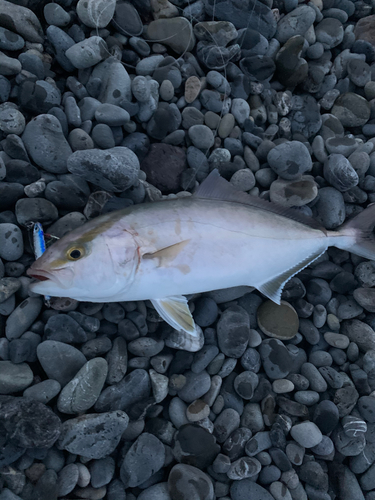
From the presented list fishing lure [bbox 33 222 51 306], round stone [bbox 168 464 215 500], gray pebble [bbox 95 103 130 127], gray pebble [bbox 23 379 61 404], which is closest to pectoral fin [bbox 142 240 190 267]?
fishing lure [bbox 33 222 51 306]

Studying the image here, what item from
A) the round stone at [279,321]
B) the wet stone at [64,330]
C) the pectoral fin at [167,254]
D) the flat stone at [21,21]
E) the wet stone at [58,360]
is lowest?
the wet stone at [58,360]

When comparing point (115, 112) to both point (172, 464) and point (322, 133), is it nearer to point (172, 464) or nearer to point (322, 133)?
point (322, 133)

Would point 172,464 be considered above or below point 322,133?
below

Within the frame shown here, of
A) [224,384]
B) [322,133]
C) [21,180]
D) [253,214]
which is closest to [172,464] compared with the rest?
[224,384]

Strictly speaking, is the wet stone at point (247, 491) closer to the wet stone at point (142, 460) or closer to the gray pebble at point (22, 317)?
the wet stone at point (142, 460)

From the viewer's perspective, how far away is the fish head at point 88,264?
2057 millimetres

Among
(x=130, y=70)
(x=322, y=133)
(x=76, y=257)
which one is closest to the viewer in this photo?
(x=76, y=257)

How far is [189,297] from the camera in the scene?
9.25 feet

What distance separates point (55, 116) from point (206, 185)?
4.87 ft

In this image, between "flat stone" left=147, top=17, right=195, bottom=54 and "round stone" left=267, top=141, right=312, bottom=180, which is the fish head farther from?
"flat stone" left=147, top=17, right=195, bottom=54

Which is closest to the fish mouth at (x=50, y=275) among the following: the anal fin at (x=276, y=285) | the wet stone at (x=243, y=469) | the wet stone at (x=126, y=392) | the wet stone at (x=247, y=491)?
the wet stone at (x=126, y=392)

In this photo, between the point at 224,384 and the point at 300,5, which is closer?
the point at 224,384

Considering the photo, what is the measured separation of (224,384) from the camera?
111 inches

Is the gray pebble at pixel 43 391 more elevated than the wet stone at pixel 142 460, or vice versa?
the gray pebble at pixel 43 391
